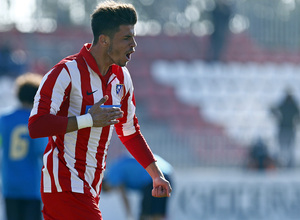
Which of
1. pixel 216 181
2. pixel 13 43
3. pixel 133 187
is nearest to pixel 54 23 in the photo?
pixel 13 43

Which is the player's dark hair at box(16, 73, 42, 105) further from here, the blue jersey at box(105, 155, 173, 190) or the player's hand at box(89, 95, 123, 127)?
the player's hand at box(89, 95, 123, 127)

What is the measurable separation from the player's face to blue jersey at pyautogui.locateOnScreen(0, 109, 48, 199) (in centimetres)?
228

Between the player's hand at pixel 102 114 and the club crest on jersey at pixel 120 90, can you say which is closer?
the player's hand at pixel 102 114

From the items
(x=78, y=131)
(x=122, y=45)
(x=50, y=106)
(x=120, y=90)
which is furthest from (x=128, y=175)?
(x=50, y=106)

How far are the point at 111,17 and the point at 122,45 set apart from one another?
165 millimetres

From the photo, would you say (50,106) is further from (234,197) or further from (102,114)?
(234,197)

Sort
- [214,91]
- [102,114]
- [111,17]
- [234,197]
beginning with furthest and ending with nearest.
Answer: [214,91] < [234,197] < [111,17] < [102,114]

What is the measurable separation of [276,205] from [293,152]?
1781 millimetres

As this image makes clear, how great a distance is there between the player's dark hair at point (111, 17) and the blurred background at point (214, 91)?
6.61 m

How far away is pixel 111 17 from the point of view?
11.5 feet

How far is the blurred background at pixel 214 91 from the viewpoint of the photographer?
403 inches

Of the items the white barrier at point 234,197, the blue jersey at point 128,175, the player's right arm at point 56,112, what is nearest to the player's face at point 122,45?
the player's right arm at point 56,112

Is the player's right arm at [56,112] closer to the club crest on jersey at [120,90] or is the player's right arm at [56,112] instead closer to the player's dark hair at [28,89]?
the club crest on jersey at [120,90]

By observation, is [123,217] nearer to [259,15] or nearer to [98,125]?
[98,125]
